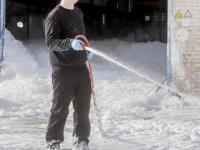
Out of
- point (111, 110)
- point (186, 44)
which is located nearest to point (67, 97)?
point (111, 110)

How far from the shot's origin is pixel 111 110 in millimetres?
7043

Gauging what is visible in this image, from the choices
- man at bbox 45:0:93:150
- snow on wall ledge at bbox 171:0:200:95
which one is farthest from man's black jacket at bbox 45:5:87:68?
snow on wall ledge at bbox 171:0:200:95

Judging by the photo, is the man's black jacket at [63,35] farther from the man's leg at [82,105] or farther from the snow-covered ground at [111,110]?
the snow-covered ground at [111,110]

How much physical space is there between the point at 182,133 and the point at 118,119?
1332mm

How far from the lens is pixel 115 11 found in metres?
24.5

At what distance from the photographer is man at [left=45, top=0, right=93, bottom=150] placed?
3.86 meters

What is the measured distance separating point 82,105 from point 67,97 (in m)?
0.21

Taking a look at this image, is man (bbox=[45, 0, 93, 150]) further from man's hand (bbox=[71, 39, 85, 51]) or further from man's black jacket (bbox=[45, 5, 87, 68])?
man's hand (bbox=[71, 39, 85, 51])

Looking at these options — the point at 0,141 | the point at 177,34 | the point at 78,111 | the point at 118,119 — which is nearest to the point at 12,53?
the point at 177,34

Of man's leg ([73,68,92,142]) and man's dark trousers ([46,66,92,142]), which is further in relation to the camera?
man's leg ([73,68,92,142])

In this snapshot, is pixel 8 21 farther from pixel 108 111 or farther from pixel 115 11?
pixel 108 111

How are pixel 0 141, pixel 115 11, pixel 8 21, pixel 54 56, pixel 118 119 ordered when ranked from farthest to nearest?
pixel 115 11 → pixel 8 21 → pixel 118 119 → pixel 0 141 → pixel 54 56

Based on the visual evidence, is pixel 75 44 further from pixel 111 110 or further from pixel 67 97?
pixel 111 110

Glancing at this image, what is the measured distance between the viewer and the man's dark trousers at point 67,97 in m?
3.88
